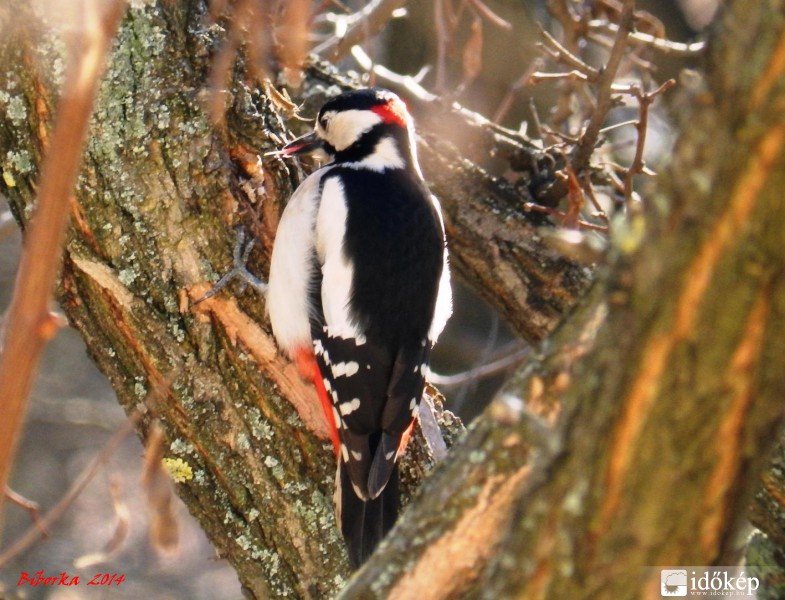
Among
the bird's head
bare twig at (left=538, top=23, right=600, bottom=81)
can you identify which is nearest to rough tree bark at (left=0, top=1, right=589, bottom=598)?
the bird's head

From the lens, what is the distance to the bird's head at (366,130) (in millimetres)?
3260

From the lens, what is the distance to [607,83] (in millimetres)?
3018

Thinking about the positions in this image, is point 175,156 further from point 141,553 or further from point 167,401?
point 141,553

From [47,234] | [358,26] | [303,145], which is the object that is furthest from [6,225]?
[47,234]

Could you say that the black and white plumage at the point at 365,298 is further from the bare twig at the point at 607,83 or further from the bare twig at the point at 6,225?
the bare twig at the point at 6,225

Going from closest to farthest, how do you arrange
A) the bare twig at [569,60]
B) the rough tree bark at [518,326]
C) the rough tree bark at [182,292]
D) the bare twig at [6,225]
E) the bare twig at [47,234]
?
1. the bare twig at [47,234]
2. the rough tree bark at [518,326]
3. the rough tree bark at [182,292]
4. the bare twig at [569,60]
5. the bare twig at [6,225]

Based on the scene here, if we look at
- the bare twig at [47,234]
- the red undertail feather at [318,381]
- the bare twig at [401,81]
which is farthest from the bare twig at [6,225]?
the bare twig at [47,234]

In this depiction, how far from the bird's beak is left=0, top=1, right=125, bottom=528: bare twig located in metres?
1.90

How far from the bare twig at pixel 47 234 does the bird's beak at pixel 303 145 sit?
6.23 ft

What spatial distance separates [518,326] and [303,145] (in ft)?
2.64

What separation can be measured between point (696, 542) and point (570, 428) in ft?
0.70

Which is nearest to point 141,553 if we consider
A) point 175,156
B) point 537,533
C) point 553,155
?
point 553,155

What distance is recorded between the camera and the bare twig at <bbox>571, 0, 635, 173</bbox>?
2951 mm

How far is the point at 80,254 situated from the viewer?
2.49m
